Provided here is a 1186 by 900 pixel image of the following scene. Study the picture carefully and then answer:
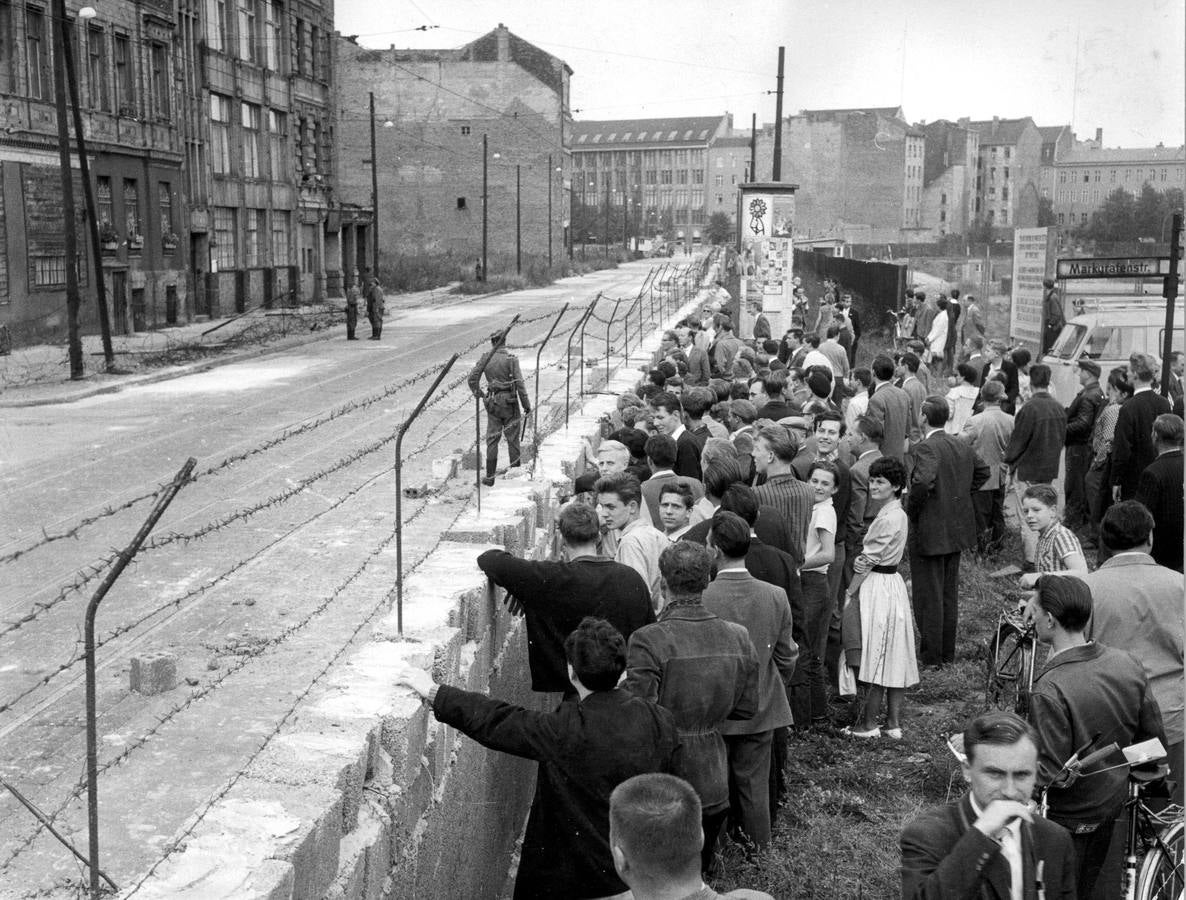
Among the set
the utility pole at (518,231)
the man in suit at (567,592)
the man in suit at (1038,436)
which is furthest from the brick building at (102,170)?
the utility pole at (518,231)

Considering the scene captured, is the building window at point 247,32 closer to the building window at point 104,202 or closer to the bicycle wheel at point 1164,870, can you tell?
the building window at point 104,202

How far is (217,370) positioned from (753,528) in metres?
24.2

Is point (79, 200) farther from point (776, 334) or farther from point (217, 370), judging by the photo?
point (776, 334)

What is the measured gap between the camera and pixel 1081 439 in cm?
1290

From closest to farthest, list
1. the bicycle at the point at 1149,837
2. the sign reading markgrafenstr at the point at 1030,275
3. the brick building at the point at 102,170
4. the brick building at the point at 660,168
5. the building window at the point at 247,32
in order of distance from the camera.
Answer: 1. the bicycle at the point at 1149,837
2. the sign reading markgrafenstr at the point at 1030,275
3. the brick building at the point at 102,170
4. the building window at the point at 247,32
5. the brick building at the point at 660,168

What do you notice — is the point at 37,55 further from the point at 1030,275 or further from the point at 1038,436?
the point at 1038,436

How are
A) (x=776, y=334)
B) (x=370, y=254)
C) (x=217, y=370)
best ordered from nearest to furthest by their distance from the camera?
1. (x=776, y=334)
2. (x=217, y=370)
3. (x=370, y=254)

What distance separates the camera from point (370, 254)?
59531mm

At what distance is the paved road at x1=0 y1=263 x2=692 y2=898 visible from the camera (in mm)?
7039

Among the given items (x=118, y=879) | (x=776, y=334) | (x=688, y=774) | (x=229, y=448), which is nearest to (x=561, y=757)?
(x=688, y=774)

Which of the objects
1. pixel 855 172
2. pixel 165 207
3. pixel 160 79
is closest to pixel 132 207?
pixel 165 207

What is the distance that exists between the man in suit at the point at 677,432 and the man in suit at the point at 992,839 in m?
5.47

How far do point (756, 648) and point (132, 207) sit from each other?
111ft

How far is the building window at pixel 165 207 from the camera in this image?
37.9 meters
